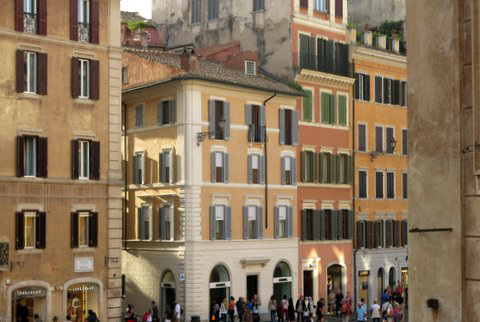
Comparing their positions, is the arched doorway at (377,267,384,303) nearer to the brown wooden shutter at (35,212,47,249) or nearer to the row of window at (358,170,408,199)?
the row of window at (358,170,408,199)

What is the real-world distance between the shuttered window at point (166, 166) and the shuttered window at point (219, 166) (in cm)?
204

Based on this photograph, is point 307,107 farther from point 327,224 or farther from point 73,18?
point 73,18

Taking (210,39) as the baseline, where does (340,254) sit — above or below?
below

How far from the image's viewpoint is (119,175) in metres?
46.4

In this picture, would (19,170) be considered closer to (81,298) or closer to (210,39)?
(81,298)

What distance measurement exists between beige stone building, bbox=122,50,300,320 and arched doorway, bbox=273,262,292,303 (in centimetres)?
5

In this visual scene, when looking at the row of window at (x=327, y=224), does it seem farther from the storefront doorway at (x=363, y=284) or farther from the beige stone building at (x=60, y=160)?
Answer: the beige stone building at (x=60, y=160)

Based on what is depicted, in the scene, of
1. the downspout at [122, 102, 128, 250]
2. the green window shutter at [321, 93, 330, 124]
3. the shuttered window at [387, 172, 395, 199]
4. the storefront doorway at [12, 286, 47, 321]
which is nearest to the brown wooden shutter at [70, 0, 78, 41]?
the storefront doorway at [12, 286, 47, 321]

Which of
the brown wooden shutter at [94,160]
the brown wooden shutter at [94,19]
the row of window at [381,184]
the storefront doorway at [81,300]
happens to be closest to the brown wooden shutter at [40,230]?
the storefront doorway at [81,300]

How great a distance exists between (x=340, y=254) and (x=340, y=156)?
5746mm

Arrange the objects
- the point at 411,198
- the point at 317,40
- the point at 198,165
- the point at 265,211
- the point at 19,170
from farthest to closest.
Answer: the point at 317,40 → the point at 265,211 → the point at 198,165 → the point at 19,170 → the point at 411,198

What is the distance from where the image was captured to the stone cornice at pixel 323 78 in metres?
61.4

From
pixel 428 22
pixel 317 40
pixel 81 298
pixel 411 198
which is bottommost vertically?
pixel 81 298

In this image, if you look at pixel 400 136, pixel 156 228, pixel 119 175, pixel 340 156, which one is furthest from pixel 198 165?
pixel 400 136
